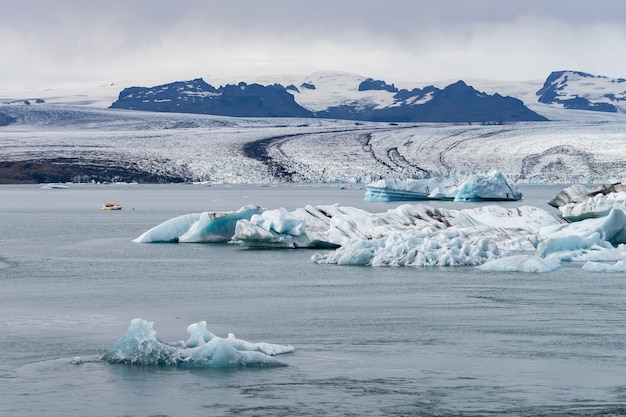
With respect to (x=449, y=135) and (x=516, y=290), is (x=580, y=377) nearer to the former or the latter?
(x=516, y=290)

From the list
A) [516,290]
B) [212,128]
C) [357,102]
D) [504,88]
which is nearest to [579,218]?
[516,290]

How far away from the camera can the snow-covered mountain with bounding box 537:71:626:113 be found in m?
166

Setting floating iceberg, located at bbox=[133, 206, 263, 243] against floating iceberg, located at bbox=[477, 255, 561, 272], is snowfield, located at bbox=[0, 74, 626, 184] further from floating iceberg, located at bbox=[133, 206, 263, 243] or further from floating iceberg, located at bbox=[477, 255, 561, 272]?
floating iceberg, located at bbox=[477, 255, 561, 272]

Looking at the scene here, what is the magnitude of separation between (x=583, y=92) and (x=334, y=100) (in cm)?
4133

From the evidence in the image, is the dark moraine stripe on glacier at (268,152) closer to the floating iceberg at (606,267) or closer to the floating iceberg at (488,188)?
the floating iceberg at (488,188)

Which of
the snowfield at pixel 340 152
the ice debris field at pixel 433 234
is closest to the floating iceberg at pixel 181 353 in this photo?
the ice debris field at pixel 433 234

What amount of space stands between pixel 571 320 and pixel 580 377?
3521mm

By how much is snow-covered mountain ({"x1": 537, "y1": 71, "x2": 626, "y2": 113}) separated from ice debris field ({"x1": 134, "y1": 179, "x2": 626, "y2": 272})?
455 ft

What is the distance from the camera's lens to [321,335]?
1188cm

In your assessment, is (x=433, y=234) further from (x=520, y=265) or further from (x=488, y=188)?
(x=488, y=188)

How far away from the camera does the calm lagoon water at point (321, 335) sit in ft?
28.7

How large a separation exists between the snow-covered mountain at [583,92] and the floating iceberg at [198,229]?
5496 inches

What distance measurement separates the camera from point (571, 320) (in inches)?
516

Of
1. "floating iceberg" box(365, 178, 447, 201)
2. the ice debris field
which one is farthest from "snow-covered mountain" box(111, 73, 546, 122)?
the ice debris field
